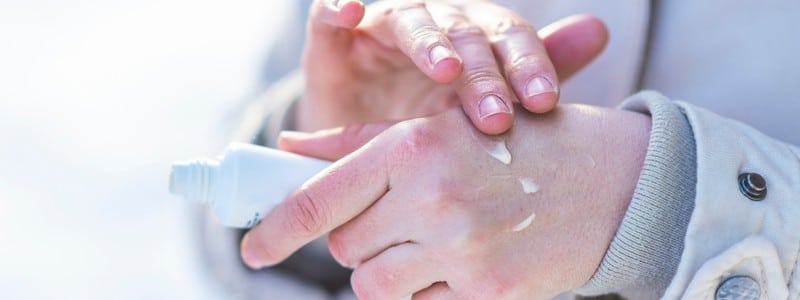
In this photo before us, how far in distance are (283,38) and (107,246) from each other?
0.30m

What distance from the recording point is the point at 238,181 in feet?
1.71

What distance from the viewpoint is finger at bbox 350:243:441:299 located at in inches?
19.6

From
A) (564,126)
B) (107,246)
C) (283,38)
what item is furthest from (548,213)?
(107,246)

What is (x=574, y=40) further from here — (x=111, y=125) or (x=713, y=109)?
(x=111, y=125)

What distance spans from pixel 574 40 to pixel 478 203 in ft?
0.59

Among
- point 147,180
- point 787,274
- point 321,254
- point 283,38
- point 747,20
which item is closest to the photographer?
point 787,274

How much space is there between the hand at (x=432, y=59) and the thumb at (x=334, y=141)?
0.05 meters

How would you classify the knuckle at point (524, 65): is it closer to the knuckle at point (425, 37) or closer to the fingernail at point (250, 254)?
the knuckle at point (425, 37)

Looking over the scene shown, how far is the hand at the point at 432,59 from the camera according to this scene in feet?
1.73

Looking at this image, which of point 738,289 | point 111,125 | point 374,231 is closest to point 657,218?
point 738,289

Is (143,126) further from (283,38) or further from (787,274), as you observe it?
(787,274)

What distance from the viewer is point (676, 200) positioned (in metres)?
0.48

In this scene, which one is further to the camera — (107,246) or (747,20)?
(107,246)

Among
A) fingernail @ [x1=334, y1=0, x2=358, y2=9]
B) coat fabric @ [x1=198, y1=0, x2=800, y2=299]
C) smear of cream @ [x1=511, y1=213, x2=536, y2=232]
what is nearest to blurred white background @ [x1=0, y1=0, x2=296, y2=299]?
coat fabric @ [x1=198, y1=0, x2=800, y2=299]
